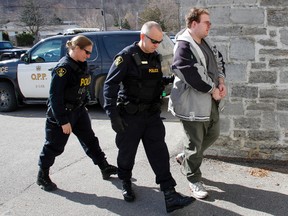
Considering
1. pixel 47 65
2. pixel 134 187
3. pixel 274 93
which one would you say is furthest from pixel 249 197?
pixel 47 65

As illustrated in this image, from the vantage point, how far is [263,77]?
4270 mm

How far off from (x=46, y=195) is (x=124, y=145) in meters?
1.13

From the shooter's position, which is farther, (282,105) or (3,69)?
(3,69)

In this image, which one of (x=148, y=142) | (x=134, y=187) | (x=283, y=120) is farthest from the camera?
(x=283, y=120)

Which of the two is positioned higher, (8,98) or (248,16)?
(248,16)

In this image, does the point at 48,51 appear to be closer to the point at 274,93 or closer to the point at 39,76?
the point at 39,76

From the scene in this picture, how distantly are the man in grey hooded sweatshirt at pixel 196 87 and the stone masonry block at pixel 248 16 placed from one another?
2.72 feet

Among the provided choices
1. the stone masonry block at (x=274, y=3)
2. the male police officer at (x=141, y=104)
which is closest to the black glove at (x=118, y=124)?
the male police officer at (x=141, y=104)

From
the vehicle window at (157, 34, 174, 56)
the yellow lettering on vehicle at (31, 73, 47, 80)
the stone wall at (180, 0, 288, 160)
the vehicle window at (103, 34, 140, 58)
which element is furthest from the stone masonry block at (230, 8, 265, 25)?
the yellow lettering on vehicle at (31, 73, 47, 80)

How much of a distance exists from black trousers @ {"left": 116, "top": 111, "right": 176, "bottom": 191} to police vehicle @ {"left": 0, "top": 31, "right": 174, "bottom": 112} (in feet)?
12.9

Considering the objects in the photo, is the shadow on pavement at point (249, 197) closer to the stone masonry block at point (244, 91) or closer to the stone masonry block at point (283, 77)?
the stone masonry block at point (244, 91)

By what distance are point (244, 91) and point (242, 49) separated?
516 millimetres

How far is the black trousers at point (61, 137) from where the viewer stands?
3842 millimetres

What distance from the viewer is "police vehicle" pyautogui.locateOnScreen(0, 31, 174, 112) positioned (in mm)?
7631
